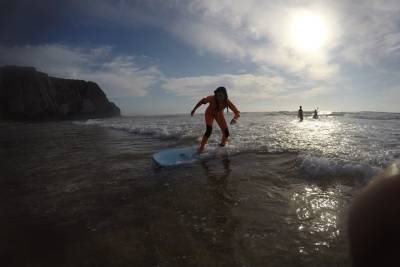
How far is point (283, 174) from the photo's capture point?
623cm

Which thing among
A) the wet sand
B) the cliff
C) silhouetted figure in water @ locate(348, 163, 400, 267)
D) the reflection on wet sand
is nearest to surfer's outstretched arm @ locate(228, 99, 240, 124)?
the wet sand

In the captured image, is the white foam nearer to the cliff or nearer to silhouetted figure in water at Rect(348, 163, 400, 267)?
silhouetted figure in water at Rect(348, 163, 400, 267)

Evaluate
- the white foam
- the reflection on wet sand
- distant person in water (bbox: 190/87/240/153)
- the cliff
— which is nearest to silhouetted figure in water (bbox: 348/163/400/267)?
the reflection on wet sand

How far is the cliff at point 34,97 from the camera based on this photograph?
49.8 metres

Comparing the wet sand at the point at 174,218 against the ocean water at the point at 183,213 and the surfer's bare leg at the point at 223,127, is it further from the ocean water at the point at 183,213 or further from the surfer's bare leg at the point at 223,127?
the surfer's bare leg at the point at 223,127

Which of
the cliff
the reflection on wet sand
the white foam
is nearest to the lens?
the reflection on wet sand

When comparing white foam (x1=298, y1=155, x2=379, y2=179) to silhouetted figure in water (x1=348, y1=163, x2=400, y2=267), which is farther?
white foam (x1=298, y1=155, x2=379, y2=179)

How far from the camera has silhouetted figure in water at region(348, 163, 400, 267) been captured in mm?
798

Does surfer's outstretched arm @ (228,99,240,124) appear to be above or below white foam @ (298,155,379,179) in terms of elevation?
above

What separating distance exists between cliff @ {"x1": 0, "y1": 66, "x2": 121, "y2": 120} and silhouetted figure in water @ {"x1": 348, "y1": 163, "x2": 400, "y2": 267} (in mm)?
58534

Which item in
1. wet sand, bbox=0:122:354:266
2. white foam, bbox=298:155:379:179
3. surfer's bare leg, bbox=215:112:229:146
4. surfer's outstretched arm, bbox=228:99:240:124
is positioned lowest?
wet sand, bbox=0:122:354:266

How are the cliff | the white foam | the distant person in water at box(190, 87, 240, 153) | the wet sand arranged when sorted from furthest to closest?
the cliff < the distant person in water at box(190, 87, 240, 153) < the white foam < the wet sand

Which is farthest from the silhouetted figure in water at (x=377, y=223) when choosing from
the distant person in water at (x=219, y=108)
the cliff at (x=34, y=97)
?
the cliff at (x=34, y=97)

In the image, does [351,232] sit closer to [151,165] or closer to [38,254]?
[38,254]
